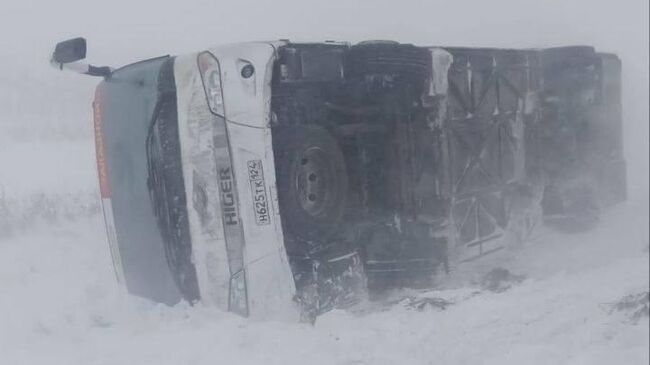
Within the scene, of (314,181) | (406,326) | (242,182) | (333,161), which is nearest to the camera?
(406,326)

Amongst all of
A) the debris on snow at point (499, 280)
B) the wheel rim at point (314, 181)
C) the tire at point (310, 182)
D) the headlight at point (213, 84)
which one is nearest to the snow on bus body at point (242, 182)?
the headlight at point (213, 84)

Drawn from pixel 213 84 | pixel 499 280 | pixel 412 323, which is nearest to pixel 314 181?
pixel 213 84

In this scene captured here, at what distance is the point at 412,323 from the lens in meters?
4.17

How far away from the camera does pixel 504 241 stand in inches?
225

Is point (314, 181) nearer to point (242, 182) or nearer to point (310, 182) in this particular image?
point (310, 182)

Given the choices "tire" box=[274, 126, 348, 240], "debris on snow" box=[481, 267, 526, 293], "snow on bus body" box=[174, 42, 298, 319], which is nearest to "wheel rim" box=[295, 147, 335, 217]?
"tire" box=[274, 126, 348, 240]

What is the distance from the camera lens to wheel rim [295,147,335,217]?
4.67m

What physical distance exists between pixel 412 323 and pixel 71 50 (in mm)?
2559

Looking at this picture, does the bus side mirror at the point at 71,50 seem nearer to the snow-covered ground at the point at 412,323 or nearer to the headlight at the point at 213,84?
the headlight at the point at 213,84

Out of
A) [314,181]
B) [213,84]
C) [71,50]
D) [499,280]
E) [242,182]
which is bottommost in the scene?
[499,280]

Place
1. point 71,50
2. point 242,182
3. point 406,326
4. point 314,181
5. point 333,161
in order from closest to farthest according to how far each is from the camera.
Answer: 1. point 406,326
2. point 242,182
3. point 71,50
4. point 314,181
5. point 333,161

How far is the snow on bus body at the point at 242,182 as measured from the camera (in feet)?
14.3

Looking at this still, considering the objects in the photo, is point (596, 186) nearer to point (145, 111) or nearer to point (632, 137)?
point (632, 137)

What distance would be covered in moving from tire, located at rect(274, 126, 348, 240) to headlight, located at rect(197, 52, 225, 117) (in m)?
0.39
